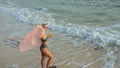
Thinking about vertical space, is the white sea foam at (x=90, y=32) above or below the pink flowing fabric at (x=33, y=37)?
below

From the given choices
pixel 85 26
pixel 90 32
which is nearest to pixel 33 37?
pixel 90 32

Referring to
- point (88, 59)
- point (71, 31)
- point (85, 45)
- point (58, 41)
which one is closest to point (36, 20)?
point (71, 31)

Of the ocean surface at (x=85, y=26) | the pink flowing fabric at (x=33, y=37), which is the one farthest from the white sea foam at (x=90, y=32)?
the pink flowing fabric at (x=33, y=37)

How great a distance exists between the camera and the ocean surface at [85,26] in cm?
704

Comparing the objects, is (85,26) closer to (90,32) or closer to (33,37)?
(90,32)

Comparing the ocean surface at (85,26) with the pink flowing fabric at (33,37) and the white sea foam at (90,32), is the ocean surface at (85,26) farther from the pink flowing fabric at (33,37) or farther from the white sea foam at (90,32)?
the pink flowing fabric at (33,37)

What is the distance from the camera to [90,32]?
924cm

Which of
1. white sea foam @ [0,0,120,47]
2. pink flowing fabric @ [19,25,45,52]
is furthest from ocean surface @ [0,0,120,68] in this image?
pink flowing fabric @ [19,25,45,52]

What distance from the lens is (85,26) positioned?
10305 millimetres

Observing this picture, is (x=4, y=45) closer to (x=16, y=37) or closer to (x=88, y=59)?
(x=16, y=37)

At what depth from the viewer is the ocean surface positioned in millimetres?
7035

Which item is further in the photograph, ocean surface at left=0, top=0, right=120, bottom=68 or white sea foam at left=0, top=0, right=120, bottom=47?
white sea foam at left=0, top=0, right=120, bottom=47

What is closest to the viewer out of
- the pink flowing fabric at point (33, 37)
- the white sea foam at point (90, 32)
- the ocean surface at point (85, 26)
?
the pink flowing fabric at point (33, 37)

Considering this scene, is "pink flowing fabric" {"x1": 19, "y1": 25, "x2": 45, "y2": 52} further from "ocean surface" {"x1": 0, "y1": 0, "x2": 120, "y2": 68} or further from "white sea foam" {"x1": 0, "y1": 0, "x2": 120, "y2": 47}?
"white sea foam" {"x1": 0, "y1": 0, "x2": 120, "y2": 47}
